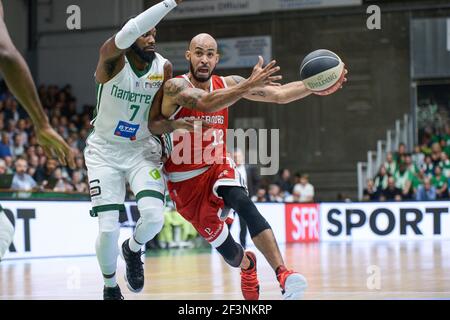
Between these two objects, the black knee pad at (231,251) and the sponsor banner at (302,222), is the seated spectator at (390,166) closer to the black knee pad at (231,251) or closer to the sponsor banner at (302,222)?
the sponsor banner at (302,222)

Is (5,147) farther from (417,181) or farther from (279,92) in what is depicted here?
(279,92)

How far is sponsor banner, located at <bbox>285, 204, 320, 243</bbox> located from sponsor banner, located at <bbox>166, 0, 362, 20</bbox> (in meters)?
9.02

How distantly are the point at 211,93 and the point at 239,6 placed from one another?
22.4 m

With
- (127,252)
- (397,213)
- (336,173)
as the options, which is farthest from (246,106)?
(127,252)

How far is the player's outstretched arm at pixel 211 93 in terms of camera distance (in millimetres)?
6305

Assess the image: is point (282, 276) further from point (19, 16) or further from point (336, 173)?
point (19, 16)

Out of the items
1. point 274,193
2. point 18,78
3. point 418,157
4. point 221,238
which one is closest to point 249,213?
point 221,238

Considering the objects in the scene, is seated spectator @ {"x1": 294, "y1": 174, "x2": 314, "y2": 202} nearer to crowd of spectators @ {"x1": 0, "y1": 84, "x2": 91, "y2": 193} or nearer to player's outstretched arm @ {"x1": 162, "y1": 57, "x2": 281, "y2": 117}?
crowd of spectators @ {"x1": 0, "y1": 84, "x2": 91, "y2": 193}

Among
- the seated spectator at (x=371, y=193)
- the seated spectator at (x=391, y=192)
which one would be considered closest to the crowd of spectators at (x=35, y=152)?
the seated spectator at (x=371, y=193)

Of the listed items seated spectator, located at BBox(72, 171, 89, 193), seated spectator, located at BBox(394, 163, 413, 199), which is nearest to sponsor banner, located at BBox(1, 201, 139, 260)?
seated spectator, located at BBox(72, 171, 89, 193)

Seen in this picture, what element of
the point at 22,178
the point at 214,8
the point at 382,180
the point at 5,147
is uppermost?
the point at 214,8

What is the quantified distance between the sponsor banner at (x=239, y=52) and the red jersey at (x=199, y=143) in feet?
70.4

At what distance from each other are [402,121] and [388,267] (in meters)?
17.1

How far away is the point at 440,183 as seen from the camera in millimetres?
22641
